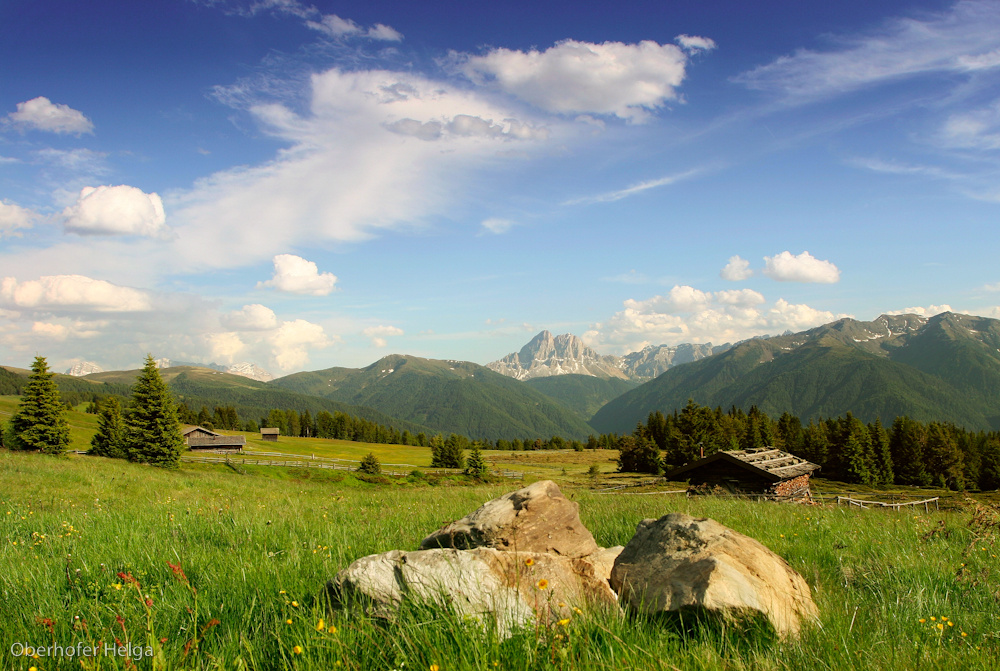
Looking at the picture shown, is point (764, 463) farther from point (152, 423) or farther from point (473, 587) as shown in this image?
point (152, 423)

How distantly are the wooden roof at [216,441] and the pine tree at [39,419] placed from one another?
2290 inches

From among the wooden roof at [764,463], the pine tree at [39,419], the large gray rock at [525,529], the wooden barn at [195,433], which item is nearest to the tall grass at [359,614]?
the large gray rock at [525,529]

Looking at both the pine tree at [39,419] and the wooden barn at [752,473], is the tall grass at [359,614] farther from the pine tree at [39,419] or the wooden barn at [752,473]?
the pine tree at [39,419]

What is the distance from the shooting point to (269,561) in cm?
532

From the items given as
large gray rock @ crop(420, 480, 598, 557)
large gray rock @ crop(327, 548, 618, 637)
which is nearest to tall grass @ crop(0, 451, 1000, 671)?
large gray rock @ crop(327, 548, 618, 637)

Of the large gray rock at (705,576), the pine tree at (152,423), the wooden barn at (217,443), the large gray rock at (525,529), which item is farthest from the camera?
the wooden barn at (217,443)

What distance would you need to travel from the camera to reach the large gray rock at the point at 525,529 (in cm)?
545

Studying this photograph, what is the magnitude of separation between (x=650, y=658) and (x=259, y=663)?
2494mm

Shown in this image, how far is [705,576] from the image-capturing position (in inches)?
169

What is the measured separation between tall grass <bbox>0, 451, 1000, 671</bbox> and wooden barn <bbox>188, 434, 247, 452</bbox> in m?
112

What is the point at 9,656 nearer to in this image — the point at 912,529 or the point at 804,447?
the point at 912,529

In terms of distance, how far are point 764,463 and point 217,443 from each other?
367ft

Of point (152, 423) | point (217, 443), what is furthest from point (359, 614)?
point (217, 443)

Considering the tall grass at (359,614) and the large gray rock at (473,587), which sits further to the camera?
the large gray rock at (473,587)
